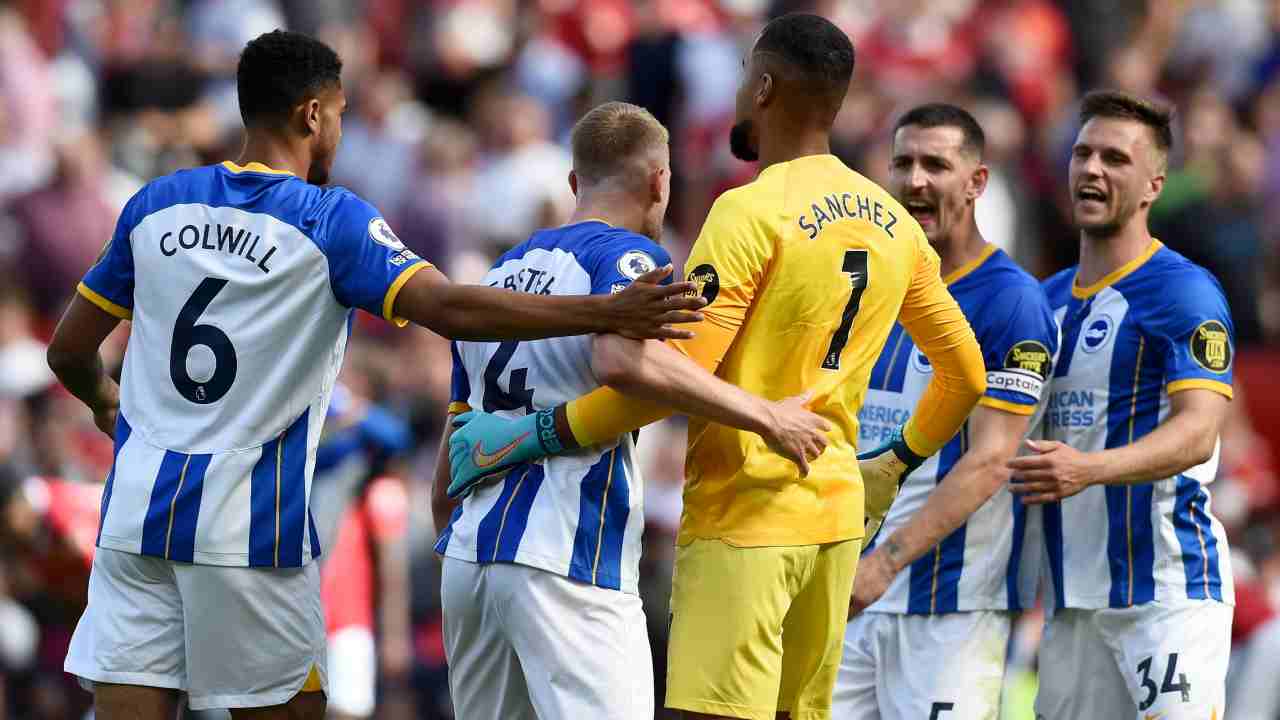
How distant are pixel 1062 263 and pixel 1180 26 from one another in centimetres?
310

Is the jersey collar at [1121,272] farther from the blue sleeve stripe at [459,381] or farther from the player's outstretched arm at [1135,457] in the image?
the blue sleeve stripe at [459,381]

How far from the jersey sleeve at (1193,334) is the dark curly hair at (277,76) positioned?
294cm

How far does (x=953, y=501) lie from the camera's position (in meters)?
6.11

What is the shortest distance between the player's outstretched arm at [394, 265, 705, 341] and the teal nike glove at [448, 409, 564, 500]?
28 centimetres

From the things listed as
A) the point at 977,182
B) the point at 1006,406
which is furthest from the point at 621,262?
the point at 977,182

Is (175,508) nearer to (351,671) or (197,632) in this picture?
(197,632)

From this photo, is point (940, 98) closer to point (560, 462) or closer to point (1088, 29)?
point (1088, 29)

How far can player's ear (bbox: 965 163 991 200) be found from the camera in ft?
21.9

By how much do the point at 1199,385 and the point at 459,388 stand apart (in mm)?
2516

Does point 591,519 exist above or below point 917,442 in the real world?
below

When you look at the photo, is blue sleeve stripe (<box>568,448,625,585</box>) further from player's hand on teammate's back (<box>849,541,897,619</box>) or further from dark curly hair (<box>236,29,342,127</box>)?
dark curly hair (<box>236,29,342,127</box>)

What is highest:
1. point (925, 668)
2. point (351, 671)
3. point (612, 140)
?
point (612, 140)

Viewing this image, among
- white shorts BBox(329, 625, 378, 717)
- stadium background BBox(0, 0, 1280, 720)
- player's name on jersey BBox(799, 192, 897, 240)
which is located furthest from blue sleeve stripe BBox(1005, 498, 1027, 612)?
white shorts BBox(329, 625, 378, 717)

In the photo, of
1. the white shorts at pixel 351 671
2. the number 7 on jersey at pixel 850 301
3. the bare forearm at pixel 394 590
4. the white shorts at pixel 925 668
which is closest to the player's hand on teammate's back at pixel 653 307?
the number 7 on jersey at pixel 850 301
